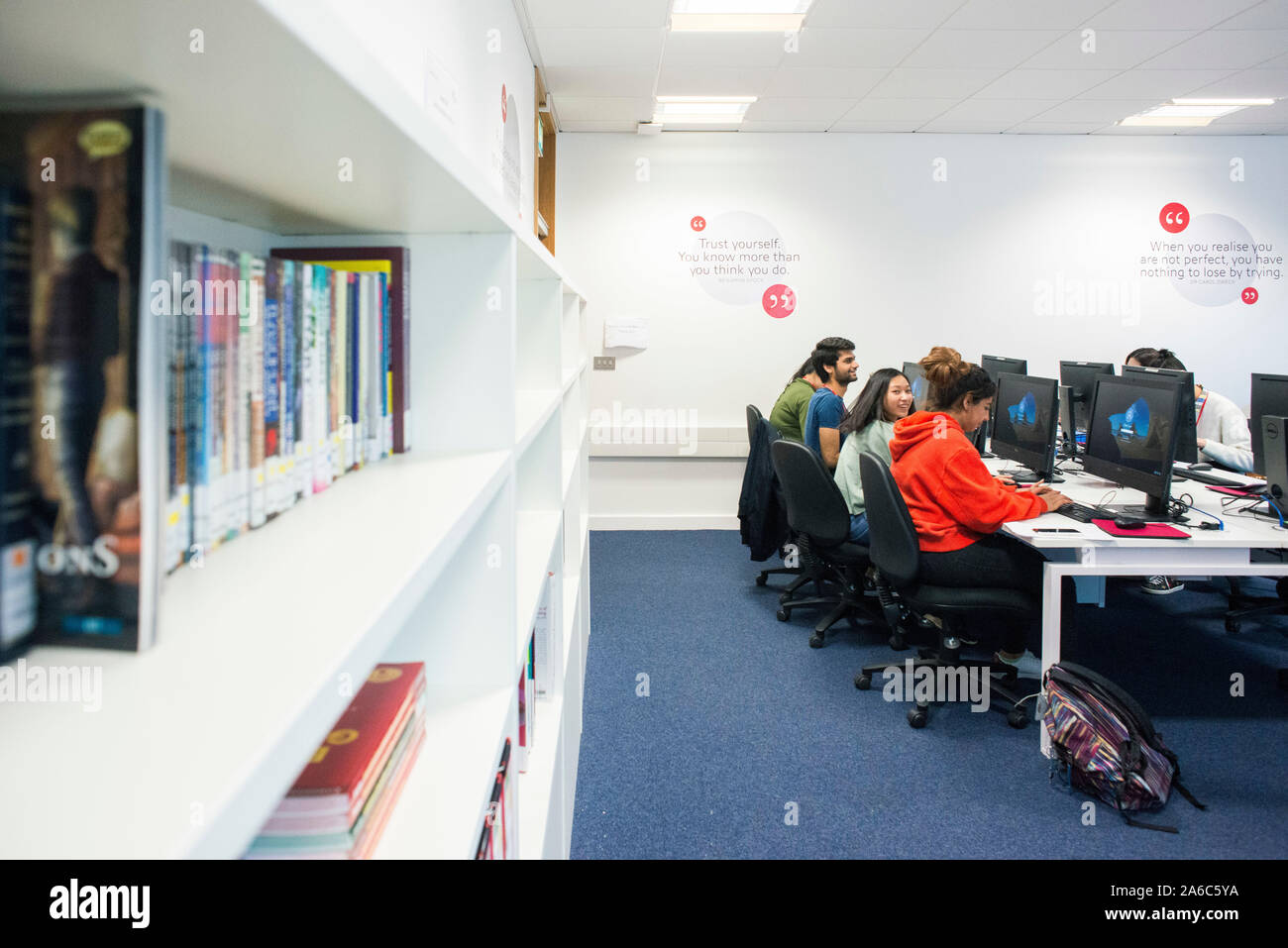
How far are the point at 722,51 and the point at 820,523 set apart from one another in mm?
2278

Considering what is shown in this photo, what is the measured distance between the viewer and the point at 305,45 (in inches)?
14.9

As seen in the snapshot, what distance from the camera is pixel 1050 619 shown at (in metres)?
2.49

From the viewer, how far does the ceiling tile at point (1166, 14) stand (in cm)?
327

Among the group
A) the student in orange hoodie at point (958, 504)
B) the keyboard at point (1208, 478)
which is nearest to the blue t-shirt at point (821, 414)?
the student in orange hoodie at point (958, 504)

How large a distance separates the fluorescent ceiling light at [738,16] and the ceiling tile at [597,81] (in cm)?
59

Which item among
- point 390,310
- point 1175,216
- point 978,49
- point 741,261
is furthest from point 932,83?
point 390,310

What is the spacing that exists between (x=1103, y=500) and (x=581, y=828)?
2258 mm

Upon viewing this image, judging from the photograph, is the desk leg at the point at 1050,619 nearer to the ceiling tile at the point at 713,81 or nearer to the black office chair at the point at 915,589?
the black office chair at the point at 915,589

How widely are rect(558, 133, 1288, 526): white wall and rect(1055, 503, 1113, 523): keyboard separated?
2.74 metres

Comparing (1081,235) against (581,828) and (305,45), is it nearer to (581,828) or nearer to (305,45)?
(581,828)

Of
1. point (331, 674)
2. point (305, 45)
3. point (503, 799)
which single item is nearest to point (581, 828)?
point (503, 799)

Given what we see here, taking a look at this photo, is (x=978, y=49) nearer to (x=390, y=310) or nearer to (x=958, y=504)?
(x=958, y=504)
